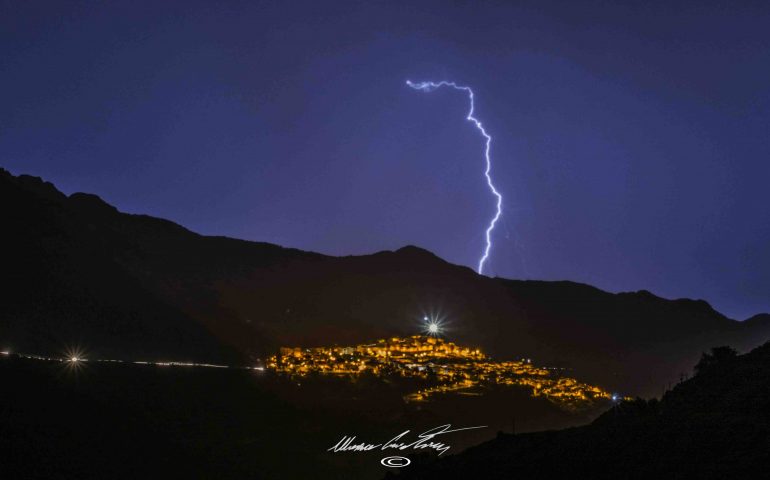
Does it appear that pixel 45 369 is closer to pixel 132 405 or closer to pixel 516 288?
pixel 132 405
